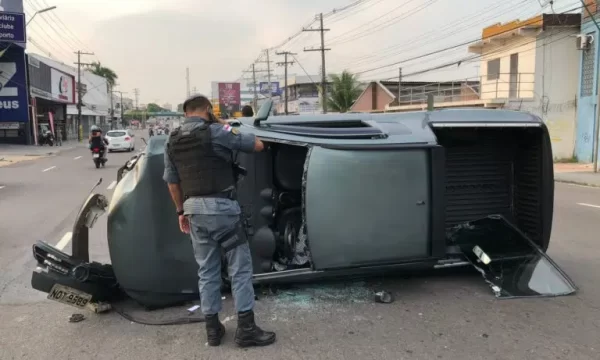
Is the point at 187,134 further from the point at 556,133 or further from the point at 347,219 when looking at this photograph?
the point at 556,133

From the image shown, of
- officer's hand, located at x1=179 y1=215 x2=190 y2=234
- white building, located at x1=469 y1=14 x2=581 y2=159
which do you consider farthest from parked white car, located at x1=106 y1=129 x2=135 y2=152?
officer's hand, located at x1=179 y1=215 x2=190 y2=234

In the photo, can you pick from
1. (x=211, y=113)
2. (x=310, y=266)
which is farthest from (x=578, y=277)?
(x=211, y=113)

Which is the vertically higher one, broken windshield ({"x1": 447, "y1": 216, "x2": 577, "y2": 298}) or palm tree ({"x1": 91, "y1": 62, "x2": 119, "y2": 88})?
palm tree ({"x1": 91, "y1": 62, "x2": 119, "y2": 88})

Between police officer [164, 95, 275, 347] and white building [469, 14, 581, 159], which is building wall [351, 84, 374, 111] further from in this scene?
police officer [164, 95, 275, 347]

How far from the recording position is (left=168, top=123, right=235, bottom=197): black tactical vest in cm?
360

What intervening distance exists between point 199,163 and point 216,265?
2.52ft

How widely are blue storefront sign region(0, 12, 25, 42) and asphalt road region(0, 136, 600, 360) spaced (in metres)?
29.7

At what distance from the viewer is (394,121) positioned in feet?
15.7

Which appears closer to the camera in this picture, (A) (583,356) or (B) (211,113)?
(A) (583,356)

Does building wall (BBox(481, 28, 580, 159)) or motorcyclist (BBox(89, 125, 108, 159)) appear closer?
motorcyclist (BBox(89, 125, 108, 159))

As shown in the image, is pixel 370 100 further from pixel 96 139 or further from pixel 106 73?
pixel 106 73

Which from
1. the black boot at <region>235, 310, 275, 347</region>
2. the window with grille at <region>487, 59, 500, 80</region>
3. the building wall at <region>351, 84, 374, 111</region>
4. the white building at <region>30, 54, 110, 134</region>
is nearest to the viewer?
the black boot at <region>235, 310, 275, 347</region>

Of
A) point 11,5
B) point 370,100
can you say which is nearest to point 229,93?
point 370,100

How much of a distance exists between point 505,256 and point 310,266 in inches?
79.7
